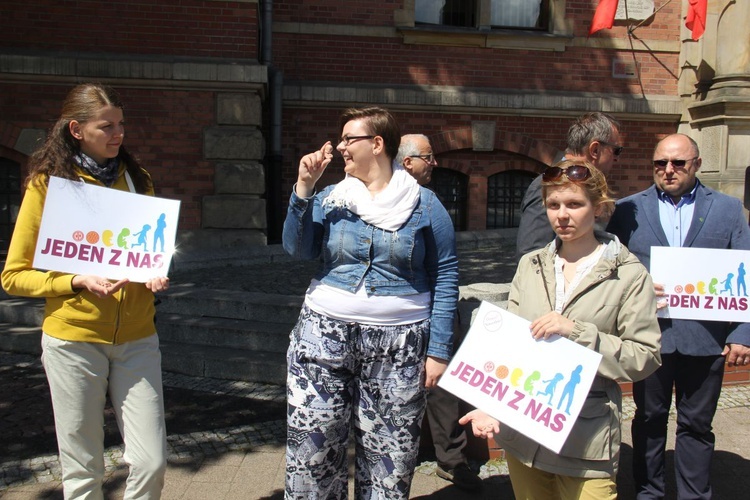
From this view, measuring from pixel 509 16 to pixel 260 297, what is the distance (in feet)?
23.3

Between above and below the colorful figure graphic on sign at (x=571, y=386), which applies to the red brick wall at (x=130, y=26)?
above

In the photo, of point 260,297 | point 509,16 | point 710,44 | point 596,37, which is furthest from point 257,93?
point 710,44

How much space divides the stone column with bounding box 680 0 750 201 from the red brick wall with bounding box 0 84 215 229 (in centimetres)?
713

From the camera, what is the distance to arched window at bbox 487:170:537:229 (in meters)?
11.5

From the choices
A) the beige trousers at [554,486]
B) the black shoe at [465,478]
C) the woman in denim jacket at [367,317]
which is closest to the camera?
the beige trousers at [554,486]

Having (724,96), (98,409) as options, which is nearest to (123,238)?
(98,409)

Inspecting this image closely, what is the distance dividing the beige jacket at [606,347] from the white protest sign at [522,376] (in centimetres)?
9

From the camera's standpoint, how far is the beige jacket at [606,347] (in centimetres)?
252

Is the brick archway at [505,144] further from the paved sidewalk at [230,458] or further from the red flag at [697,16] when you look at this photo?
the paved sidewalk at [230,458]

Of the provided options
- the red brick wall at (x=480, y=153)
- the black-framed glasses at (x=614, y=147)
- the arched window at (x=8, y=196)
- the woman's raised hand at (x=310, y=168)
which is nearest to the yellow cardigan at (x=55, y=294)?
the woman's raised hand at (x=310, y=168)

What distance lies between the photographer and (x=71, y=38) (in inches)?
352

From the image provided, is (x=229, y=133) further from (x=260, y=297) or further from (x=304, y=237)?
(x=304, y=237)

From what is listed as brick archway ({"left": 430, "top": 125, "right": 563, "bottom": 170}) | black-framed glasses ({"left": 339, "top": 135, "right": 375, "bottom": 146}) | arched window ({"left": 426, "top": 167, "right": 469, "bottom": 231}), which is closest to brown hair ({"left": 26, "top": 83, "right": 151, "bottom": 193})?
black-framed glasses ({"left": 339, "top": 135, "right": 375, "bottom": 146})

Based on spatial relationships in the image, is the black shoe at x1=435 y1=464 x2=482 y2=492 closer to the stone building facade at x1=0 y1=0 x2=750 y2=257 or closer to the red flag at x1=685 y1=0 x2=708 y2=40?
the stone building facade at x1=0 y1=0 x2=750 y2=257
